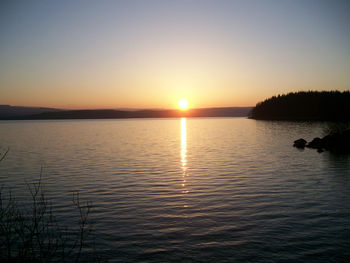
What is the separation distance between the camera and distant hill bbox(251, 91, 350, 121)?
516ft

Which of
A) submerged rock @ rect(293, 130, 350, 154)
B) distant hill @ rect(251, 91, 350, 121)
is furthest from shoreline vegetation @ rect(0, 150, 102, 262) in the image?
distant hill @ rect(251, 91, 350, 121)

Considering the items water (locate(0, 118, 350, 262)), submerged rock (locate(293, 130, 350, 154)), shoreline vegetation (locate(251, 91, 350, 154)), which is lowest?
water (locate(0, 118, 350, 262))

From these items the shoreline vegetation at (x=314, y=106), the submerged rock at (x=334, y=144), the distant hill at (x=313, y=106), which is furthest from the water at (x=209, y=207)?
the distant hill at (x=313, y=106)

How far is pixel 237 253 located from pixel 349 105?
171373mm

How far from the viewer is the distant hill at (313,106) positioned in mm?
157375

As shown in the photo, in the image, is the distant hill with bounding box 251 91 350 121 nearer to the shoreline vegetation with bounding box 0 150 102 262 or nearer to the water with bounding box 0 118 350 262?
the water with bounding box 0 118 350 262

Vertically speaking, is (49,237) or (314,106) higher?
(314,106)

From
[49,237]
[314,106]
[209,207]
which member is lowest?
[209,207]

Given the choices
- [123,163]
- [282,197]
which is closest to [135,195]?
[282,197]

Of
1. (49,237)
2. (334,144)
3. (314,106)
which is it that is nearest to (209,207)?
(49,237)

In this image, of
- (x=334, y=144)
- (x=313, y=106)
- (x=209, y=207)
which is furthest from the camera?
(x=313, y=106)

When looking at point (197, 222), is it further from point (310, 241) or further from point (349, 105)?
point (349, 105)

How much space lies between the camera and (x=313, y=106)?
171000mm

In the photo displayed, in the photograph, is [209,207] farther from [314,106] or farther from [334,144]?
[314,106]
